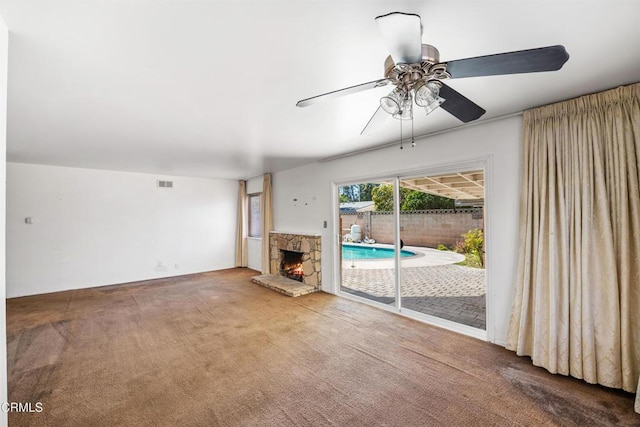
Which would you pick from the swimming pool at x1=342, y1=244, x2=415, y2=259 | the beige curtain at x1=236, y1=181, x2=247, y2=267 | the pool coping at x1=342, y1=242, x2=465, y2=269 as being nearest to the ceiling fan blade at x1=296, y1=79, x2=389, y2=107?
the pool coping at x1=342, y1=242, x2=465, y2=269

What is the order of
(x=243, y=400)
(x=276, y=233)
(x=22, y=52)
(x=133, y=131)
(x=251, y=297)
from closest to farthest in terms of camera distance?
(x=22, y=52) < (x=243, y=400) < (x=133, y=131) < (x=251, y=297) < (x=276, y=233)

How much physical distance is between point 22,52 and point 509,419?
3741 millimetres

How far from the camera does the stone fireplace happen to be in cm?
501

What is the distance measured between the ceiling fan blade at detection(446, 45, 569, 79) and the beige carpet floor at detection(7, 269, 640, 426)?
A: 2.10 metres

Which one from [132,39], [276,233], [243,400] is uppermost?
[132,39]

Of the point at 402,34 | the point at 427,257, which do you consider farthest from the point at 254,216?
the point at 402,34

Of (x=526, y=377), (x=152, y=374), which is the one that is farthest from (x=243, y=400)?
(x=526, y=377)

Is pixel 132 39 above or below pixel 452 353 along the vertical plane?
above

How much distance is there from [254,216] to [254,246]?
0.78 m

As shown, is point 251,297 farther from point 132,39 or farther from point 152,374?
point 132,39

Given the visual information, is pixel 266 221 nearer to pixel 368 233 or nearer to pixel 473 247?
pixel 368 233

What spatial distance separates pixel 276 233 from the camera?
235 inches

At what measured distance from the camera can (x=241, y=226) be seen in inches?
282

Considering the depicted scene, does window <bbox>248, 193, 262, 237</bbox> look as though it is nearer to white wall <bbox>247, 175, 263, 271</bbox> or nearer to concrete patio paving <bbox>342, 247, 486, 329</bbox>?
white wall <bbox>247, 175, 263, 271</bbox>
